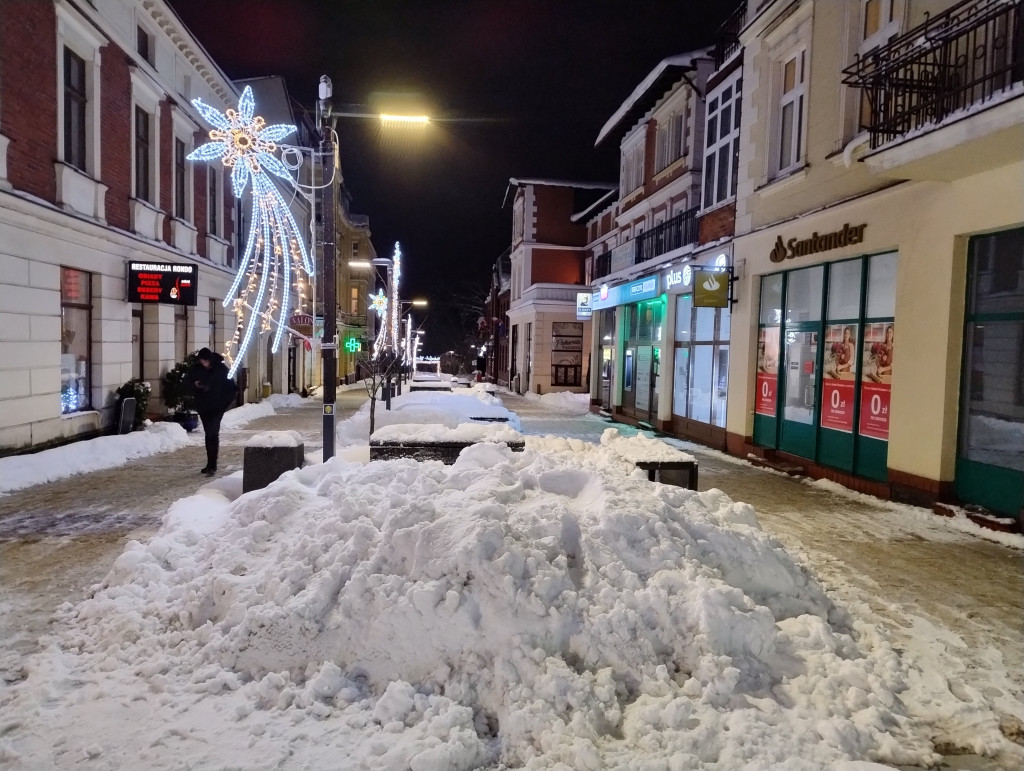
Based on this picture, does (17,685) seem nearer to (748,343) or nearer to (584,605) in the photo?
(584,605)

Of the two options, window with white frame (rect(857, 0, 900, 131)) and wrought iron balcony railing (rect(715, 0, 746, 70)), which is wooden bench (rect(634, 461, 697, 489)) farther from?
wrought iron balcony railing (rect(715, 0, 746, 70))

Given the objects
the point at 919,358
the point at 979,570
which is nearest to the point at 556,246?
the point at 919,358

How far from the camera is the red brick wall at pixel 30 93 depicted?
9.72 m

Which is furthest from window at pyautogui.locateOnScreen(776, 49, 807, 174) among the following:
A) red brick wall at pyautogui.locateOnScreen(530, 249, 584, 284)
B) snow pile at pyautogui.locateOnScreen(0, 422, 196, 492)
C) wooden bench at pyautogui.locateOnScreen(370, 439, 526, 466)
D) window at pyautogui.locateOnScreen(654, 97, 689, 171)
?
red brick wall at pyautogui.locateOnScreen(530, 249, 584, 284)

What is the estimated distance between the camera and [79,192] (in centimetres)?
1171

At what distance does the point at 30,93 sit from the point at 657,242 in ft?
49.7

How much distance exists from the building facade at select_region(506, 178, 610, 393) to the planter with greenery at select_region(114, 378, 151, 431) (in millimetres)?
21428

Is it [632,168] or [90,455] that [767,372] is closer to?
[90,455]

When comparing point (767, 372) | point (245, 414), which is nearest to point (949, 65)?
point (767, 372)

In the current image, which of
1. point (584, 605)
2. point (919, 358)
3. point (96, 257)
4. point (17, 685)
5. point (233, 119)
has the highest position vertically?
point (233, 119)

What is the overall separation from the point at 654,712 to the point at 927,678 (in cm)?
187

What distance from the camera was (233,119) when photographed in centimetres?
1174

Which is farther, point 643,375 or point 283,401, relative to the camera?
point 283,401

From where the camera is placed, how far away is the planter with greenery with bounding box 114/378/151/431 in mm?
12875
